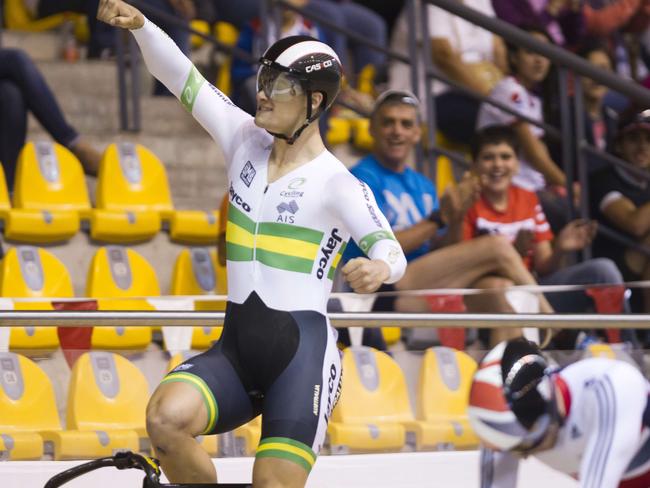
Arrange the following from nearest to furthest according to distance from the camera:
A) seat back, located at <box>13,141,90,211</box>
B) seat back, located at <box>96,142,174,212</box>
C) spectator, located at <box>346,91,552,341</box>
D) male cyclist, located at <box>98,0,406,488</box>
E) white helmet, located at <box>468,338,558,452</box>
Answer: white helmet, located at <box>468,338,558,452</box> < male cyclist, located at <box>98,0,406,488</box> < spectator, located at <box>346,91,552,341</box> < seat back, located at <box>13,141,90,211</box> < seat back, located at <box>96,142,174,212</box>

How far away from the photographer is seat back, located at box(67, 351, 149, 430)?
215 inches

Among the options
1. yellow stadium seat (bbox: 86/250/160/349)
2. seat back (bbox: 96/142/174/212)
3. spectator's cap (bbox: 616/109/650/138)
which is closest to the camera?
yellow stadium seat (bbox: 86/250/160/349)

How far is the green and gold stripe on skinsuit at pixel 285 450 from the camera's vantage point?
4191mm

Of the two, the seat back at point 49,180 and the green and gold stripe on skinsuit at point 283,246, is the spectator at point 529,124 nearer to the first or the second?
the seat back at point 49,180

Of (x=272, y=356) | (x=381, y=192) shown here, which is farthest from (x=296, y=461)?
(x=381, y=192)

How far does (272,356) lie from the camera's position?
4316 mm

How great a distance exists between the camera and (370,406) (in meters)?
5.93

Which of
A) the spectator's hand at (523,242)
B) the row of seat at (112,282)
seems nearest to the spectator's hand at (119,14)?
the row of seat at (112,282)

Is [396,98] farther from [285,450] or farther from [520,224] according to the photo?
[285,450]

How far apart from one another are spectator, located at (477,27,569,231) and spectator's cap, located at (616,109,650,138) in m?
0.40

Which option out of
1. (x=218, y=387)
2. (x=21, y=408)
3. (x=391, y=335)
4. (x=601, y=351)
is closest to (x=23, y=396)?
(x=21, y=408)

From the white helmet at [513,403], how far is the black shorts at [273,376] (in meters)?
0.61

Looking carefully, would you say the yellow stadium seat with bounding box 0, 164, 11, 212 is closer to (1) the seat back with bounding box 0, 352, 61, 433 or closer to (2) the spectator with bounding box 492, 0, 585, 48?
(1) the seat back with bounding box 0, 352, 61, 433

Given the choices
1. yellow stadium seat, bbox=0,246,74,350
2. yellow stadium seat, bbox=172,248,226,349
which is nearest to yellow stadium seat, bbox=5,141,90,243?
yellow stadium seat, bbox=0,246,74,350
